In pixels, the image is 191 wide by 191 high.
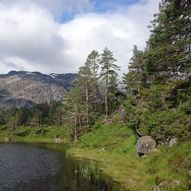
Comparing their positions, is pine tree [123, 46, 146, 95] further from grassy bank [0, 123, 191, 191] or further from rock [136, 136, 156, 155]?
rock [136, 136, 156, 155]

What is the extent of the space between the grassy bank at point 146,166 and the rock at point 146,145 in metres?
1.17

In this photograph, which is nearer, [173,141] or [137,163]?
[173,141]

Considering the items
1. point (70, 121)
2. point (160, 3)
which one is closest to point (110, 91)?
point (70, 121)

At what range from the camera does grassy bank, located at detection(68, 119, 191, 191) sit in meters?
25.7

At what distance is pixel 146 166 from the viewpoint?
35.5m

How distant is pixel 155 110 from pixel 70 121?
161 feet

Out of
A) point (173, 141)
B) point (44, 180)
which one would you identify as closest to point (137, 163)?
point (173, 141)

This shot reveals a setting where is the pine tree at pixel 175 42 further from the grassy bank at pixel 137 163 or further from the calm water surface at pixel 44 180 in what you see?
the calm water surface at pixel 44 180

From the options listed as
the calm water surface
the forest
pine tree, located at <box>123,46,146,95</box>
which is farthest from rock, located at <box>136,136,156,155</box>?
pine tree, located at <box>123,46,146,95</box>

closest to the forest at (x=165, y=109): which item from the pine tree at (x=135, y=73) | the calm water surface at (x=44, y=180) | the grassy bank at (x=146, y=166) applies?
the grassy bank at (x=146, y=166)

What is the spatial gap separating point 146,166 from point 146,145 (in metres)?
7.03

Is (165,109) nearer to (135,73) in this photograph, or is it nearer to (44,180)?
(44,180)

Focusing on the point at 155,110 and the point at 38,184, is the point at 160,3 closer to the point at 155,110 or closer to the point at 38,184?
the point at 155,110

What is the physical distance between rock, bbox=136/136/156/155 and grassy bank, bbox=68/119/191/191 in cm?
117
